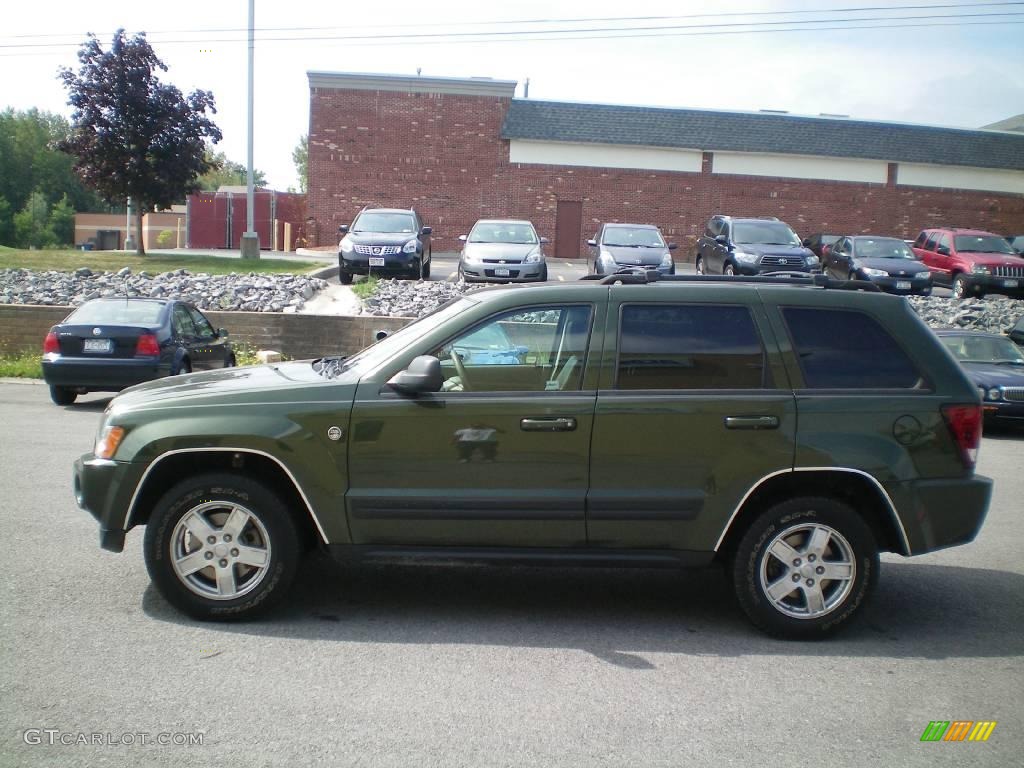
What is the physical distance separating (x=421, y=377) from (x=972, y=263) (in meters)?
24.7

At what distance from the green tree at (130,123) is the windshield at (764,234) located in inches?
607

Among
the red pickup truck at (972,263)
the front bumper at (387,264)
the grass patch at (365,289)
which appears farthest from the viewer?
the red pickup truck at (972,263)

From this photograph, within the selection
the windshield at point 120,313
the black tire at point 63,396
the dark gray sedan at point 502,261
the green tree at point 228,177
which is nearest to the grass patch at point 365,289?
the dark gray sedan at point 502,261

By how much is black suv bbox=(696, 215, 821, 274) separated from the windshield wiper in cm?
1698

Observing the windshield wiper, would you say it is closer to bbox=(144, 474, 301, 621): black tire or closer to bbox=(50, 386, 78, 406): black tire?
bbox=(144, 474, 301, 621): black tire

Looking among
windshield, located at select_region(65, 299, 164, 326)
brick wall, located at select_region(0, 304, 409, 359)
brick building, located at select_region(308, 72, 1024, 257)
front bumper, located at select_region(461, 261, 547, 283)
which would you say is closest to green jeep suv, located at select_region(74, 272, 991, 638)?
windshield, located at select_region(65, 299, 164, 326)

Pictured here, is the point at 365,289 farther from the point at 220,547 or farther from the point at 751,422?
the point at 751,422

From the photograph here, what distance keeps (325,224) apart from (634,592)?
34.9m

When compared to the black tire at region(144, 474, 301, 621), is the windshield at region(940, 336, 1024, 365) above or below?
above

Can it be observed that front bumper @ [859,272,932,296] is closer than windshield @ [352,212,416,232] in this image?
No

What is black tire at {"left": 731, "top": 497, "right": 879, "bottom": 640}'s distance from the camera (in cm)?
529

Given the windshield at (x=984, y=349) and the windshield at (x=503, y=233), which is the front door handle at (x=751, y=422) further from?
the windshield at (x=503, y=233)

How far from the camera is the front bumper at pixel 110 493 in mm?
5227

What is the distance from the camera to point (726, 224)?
24234mm
